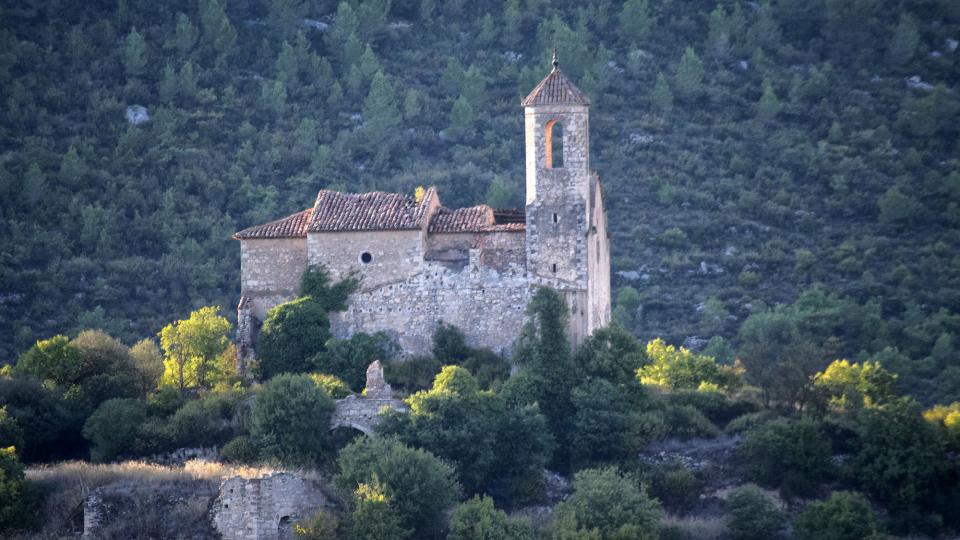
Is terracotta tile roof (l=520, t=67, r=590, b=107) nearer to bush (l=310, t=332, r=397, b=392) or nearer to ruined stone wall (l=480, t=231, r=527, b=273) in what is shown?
ruined stone wall (l=480, t=231, r=527, b=273)

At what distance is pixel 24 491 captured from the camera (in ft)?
157

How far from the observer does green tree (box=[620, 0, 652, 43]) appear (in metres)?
86.2

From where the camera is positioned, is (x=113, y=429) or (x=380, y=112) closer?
(x=113, y=429)

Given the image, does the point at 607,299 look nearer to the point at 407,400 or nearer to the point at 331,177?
the point at 407,400

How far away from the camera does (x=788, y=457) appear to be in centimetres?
5144

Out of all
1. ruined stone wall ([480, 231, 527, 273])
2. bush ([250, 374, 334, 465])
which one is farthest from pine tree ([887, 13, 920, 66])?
bush ([250, 374, 334, 465])

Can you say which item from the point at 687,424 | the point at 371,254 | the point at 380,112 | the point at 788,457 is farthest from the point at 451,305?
the point at 380,112

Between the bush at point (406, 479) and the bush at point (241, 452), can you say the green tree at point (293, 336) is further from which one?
the bush at point (406, 479)

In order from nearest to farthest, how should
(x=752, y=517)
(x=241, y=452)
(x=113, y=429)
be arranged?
(x=752, y=517), (x=241, y=452), (x=113, y=429)

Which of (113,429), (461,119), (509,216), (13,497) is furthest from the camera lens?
(461,119)

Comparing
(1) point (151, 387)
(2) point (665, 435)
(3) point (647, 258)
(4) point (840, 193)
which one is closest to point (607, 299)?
(2) point (665, 435)

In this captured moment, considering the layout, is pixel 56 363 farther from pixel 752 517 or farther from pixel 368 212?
pixel 752 517

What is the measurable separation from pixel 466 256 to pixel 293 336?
4576 millimetres

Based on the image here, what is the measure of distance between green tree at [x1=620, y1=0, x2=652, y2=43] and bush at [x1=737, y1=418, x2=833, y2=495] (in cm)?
3636
